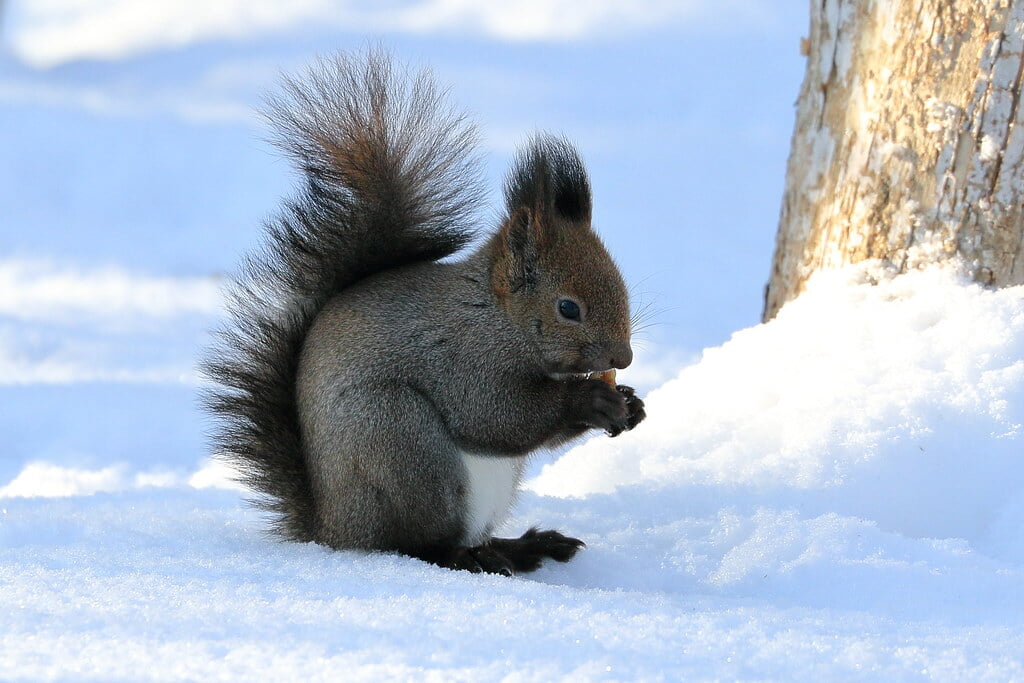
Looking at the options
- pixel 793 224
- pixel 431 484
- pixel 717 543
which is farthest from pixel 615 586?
pixel 793 224

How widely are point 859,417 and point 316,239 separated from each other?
1336 millimetres

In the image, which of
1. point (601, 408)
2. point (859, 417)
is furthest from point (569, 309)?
point (859, 417)

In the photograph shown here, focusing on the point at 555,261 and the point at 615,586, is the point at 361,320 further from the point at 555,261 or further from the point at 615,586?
the point at 615,586

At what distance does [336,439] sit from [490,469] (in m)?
0.32

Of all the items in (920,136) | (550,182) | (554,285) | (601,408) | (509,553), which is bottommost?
(509,553)

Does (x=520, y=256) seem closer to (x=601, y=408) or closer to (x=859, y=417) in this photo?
(x=601, y=408)

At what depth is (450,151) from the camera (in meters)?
2.52

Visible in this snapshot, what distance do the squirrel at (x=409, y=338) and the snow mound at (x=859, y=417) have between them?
57 centimetres

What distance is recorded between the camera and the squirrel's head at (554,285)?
2.30 meters

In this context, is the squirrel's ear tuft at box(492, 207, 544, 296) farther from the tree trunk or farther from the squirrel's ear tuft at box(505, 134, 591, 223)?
the tree trunk

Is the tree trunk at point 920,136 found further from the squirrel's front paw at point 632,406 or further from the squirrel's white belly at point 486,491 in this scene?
the squirrel's white belly at point 486,491

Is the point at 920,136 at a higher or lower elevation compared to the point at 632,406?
higher

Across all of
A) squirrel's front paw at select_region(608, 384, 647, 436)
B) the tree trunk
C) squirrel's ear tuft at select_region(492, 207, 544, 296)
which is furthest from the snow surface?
squirrel's ear tuft at select_region(492, 207, 544, 296)

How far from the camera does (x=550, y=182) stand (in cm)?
239
